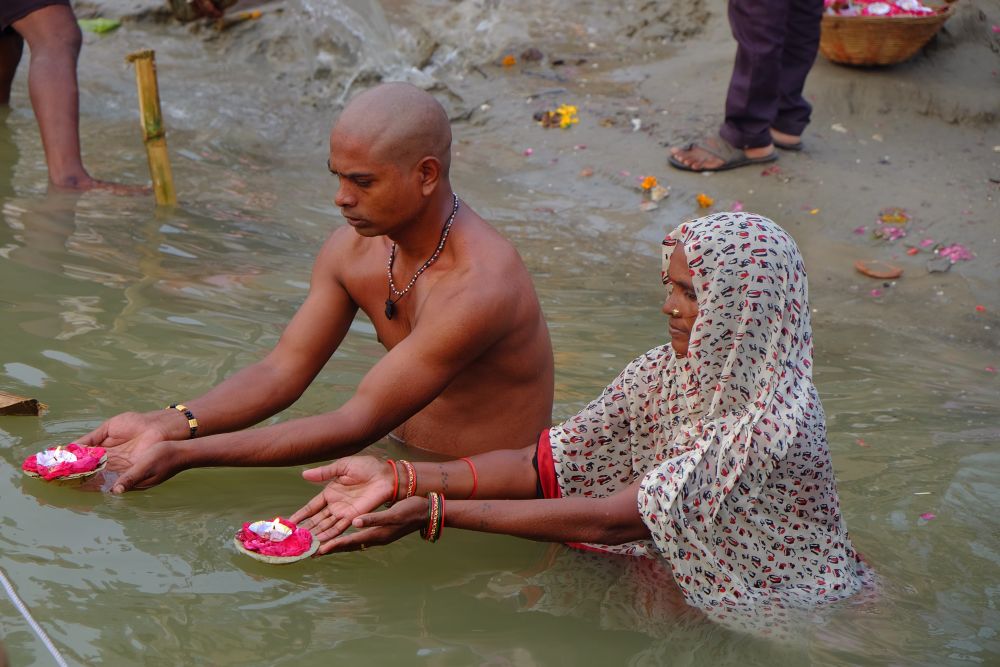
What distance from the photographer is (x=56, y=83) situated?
687 centimetres

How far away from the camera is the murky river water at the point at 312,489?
10.8 feet

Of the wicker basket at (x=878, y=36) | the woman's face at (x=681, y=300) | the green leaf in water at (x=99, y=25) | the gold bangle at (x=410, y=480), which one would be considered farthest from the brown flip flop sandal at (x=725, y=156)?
the green leaf in water at (x=99, y=25)

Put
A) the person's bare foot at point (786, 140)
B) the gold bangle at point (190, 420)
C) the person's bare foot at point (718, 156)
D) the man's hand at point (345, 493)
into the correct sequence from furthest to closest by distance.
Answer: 1. the person's bare foot at point (786, 140)
2. the person's bare foot at point (718, 156)
3. the gold bangle at point (190, 420)
4. the man's hand at point (345, 493)

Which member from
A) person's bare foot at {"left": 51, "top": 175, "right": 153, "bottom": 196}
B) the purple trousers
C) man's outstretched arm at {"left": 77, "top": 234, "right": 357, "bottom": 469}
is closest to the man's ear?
man's outstretched arm at {"left": 77, "top": 234, "right": 357, "bottom": 469}

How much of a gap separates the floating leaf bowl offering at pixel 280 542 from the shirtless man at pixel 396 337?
0.28m

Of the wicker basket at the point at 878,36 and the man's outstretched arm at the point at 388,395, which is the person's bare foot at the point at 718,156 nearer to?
the wicker basket at the point at 878,36

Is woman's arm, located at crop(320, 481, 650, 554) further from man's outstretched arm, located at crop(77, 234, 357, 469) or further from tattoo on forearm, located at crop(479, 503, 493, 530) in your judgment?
man's outstretched arm, located at crop(77, 234, 357, 469)

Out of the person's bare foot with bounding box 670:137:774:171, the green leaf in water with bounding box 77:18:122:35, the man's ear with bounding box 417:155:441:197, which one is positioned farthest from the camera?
the green leaf in water with bounding box 77:18:122:35

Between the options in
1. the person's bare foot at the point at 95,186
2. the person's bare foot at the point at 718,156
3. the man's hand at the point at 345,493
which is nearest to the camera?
the man's hand at the point at 345,493

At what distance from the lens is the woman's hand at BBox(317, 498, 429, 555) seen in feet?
10.5

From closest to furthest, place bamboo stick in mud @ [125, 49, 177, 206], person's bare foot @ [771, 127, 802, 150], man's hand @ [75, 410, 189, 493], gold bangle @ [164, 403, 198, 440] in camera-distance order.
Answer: man's hand @ [75, 410, 189, 493] → gold bangle @ [164, 403, 198, 440] → bamboo stick in mud @ [125, 49, 177, 206] → person's bare foot @ [771, 127, 802, 150]

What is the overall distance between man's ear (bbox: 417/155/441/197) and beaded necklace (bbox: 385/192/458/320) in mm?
139

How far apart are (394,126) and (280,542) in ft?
3.86

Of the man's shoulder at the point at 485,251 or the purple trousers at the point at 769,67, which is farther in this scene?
the purple trousers at the point at 769,67
